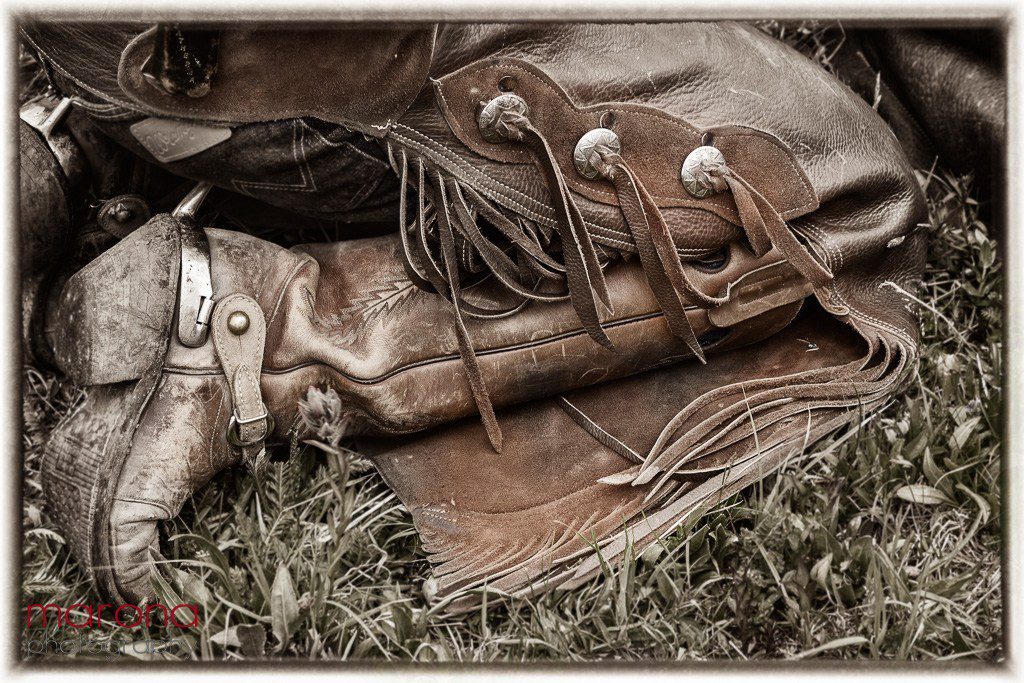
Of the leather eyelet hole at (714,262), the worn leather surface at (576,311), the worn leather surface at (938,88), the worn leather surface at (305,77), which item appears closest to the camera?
the worn leather surface at (305,77)

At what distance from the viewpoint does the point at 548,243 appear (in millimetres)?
1534

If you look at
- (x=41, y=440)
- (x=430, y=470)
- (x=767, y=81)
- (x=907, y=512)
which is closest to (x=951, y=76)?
(x=767, y=81)

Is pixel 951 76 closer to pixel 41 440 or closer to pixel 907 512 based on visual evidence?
pixel 907 512

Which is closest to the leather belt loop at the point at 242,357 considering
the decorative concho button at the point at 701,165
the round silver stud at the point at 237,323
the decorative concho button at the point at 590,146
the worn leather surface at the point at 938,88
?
the round silver stud at the point at 237,323

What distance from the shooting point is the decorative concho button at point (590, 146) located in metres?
1.48

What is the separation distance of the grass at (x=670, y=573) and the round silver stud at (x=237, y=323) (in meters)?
0.24

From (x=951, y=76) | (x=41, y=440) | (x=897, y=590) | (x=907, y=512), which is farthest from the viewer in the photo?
(x=951, y=76)

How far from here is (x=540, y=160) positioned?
1439mm

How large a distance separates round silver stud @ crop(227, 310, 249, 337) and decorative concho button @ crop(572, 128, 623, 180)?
599 mm

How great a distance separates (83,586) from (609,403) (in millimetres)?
956

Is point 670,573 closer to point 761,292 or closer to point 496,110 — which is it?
point 761,292

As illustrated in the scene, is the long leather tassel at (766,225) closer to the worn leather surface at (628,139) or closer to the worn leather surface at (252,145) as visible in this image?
the worn leather surface at (628,139)

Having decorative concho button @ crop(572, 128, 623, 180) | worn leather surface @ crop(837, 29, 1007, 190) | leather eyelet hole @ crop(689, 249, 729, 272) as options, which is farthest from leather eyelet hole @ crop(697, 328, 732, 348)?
worn leather surface @ crop(837, 29, 1007, 190)

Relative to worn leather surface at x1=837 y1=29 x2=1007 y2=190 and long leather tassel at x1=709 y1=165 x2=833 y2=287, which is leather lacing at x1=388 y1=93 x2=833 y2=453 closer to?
long leather tassel at x1=709 y1=165 x2=833 y2=287
